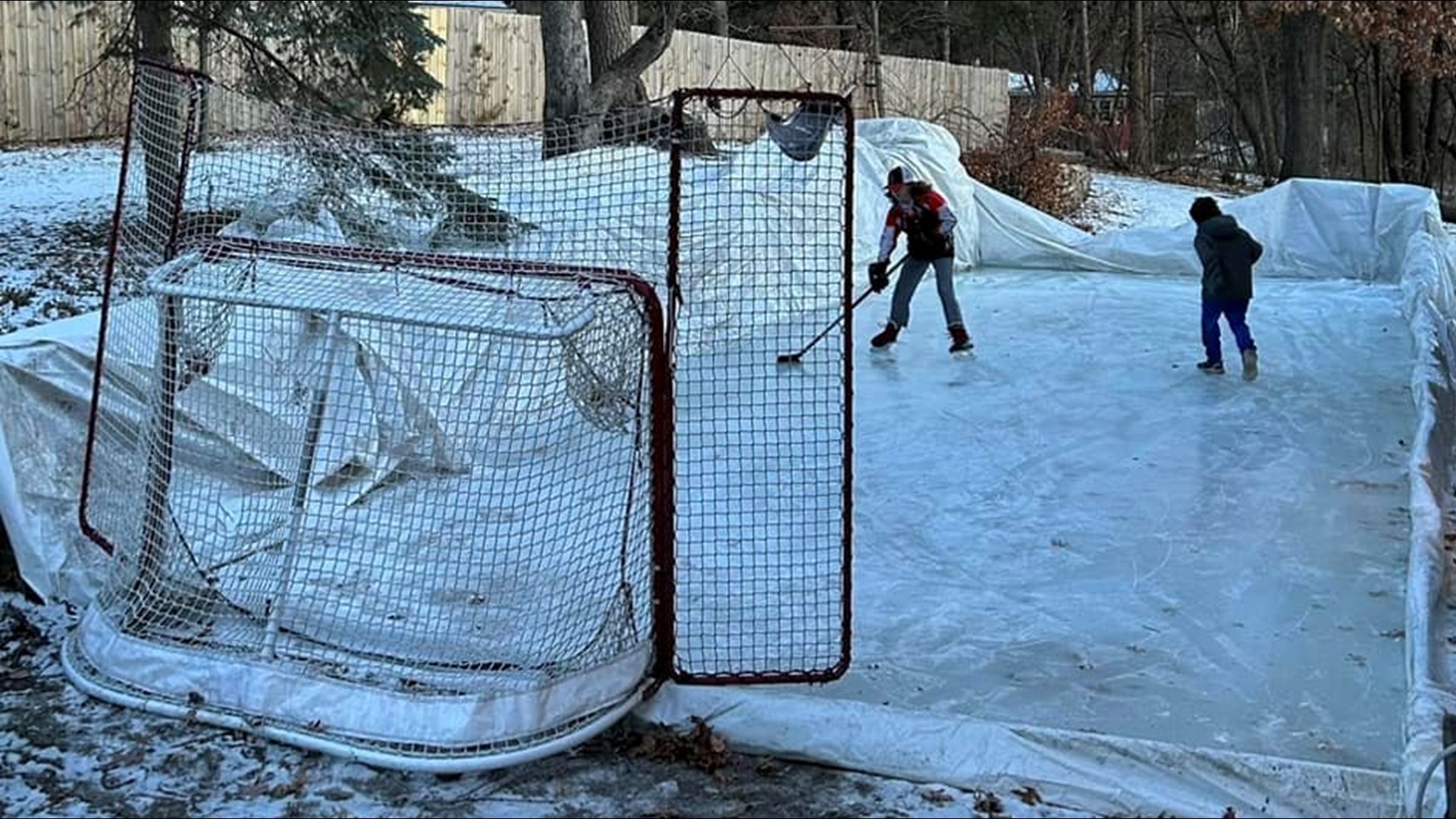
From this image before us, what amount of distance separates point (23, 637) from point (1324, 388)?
6.83 metres

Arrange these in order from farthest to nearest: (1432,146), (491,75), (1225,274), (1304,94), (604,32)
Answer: (1432,146) < (1304,94) < (491,75) < (604,32) < (1225,274)

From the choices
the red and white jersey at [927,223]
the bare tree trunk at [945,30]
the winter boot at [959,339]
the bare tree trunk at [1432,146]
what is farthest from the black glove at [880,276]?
the bare tree trunk at [945,30]

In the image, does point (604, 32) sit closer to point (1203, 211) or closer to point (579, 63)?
point (579, 63)

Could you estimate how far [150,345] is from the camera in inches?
200

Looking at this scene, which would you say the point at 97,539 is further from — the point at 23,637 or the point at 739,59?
the point at 739,59

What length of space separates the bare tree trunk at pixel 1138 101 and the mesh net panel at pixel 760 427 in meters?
16.0

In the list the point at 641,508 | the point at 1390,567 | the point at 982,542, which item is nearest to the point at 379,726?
the point at 641,508

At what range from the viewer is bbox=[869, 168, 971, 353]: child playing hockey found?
9.42 meters

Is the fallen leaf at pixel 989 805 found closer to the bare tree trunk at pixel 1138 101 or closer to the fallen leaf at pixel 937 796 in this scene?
the fallen leaf at pixel 937 796

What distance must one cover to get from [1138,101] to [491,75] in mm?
12070

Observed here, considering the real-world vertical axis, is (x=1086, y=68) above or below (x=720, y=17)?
above

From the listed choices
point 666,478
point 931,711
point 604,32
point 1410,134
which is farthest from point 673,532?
point 1410,134

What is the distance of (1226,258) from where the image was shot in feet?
28.4

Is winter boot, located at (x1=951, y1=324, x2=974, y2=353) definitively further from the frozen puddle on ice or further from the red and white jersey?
the red and white jersey
